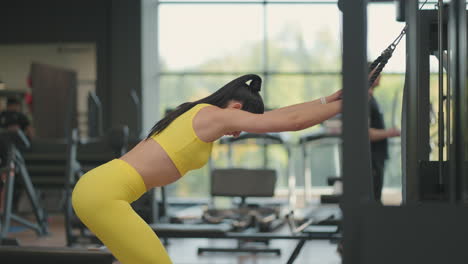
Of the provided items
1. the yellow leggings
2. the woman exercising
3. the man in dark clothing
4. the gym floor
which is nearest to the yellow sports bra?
the woman exercising

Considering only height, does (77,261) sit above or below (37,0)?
below

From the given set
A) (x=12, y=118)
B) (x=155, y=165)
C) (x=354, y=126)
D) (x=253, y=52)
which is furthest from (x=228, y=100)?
(x=253, y=52)

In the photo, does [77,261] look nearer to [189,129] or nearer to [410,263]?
[189,129]

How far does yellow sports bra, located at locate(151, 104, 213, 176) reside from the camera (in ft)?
7.04

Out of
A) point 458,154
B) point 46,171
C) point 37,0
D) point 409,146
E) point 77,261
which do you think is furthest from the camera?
point 37,0

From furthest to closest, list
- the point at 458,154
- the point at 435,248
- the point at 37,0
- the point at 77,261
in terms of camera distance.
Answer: the point at 37,0 < the point at 77,261 < the point at 458,154 < the point at 435,248

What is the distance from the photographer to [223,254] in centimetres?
518

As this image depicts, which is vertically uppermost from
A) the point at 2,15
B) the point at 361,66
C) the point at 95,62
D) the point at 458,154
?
the point at 2,15

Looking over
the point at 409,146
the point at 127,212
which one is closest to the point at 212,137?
the point at 127,212

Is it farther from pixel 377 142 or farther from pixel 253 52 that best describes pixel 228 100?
pixel 253 52

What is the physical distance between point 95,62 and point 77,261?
7.84m

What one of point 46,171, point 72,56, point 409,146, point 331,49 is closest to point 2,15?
point 72,56

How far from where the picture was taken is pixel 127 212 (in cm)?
208

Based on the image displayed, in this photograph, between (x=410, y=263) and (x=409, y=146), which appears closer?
(x=410, y=263)
